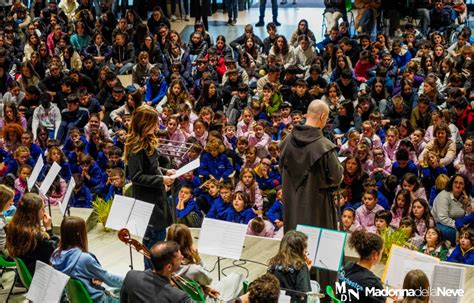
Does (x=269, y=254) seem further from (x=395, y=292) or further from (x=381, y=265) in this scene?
(x=395, y=292)

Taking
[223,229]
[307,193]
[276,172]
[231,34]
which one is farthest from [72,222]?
[231,34]

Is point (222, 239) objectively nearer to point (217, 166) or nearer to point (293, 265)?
point (293, 265)

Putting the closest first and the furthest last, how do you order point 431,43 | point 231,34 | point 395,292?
point 395,292 < point 431,43 < point 231,34

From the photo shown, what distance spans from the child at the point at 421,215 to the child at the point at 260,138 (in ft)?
8.73

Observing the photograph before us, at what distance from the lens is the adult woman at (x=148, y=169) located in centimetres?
657

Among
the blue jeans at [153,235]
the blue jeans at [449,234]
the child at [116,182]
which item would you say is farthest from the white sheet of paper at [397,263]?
the child at [116,182]

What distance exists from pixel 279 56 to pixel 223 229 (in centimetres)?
763

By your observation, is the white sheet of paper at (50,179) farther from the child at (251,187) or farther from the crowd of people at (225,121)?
the child at (251,187)

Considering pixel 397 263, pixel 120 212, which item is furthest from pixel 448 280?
pixel 120 212

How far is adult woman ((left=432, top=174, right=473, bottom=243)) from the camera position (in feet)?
29.7

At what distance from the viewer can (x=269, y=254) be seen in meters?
8.32

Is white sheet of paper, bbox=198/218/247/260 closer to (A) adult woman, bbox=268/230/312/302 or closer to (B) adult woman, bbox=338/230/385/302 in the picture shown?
(A) adult woman, bbox=268/230/312/302

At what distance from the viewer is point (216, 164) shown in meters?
10.4

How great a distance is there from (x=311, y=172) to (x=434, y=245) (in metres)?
2.29
